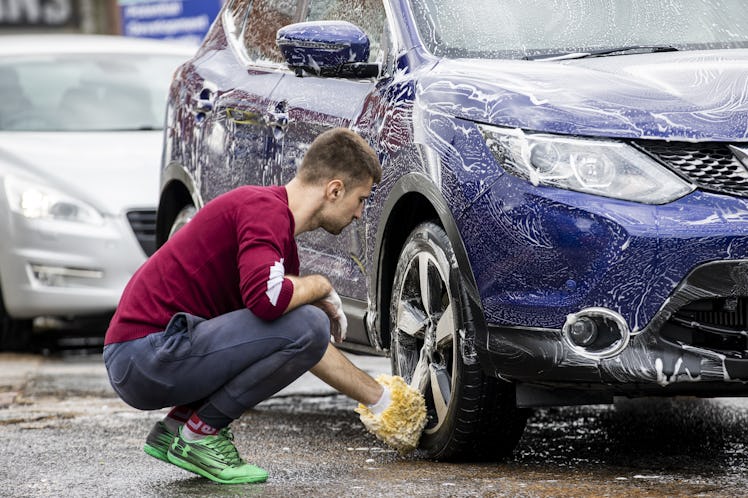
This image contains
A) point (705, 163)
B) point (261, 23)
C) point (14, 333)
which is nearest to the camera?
point (705, 163)

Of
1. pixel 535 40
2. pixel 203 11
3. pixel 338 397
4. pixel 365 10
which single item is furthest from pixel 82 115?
pixel 203 11

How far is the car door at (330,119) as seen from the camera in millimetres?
5680

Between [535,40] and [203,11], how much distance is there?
1280 centimetres

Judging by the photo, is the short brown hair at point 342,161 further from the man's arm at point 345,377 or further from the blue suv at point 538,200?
the man's arm at point 345,377

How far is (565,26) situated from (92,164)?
4300 mm

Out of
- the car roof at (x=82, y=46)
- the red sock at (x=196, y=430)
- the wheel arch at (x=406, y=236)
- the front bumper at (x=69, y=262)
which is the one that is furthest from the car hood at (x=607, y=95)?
the car roof at (x=82, y=46)

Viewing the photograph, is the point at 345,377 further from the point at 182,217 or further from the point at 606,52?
the point at 182,217

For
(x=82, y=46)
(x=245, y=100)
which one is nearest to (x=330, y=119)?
(x=245, y=100)

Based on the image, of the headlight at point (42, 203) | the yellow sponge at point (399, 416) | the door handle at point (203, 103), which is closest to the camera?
the yellow sponge at point (399, 416)

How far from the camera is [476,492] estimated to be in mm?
4605

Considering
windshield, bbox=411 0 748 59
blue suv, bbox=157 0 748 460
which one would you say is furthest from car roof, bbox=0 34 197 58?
windshield, bbox=411 0 748 59

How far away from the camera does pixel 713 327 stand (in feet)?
15.0

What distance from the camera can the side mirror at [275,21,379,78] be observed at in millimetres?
5465

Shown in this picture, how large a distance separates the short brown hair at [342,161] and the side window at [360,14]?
2.65 ft
